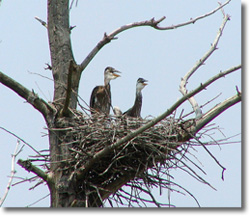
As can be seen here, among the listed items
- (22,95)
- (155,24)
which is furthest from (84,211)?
(155,24)

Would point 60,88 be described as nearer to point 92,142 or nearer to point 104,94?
point 92,142

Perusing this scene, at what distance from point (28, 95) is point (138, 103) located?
2870 millimetres

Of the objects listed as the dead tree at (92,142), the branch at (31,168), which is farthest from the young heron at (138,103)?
the branch at (31,168)

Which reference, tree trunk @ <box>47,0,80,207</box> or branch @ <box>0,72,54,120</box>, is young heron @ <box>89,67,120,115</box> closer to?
tree trunk @ <box>47,0,80,207</box>

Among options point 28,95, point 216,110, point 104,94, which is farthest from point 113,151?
point 104,94

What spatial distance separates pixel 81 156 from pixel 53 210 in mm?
617

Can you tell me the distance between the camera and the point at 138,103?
7.95 metres

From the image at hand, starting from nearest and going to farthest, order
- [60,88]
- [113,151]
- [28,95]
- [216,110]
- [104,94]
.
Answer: [216,110], [28,95], [113,151], [60,88], [104,94]

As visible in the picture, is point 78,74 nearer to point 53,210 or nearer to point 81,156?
point 81,156

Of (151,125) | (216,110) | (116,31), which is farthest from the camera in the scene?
(116,31)

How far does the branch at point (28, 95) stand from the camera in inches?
203

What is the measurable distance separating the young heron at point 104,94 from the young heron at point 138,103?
0.30 meters

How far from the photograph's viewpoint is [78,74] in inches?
223

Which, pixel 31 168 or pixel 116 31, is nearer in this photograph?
pixel 31 168
